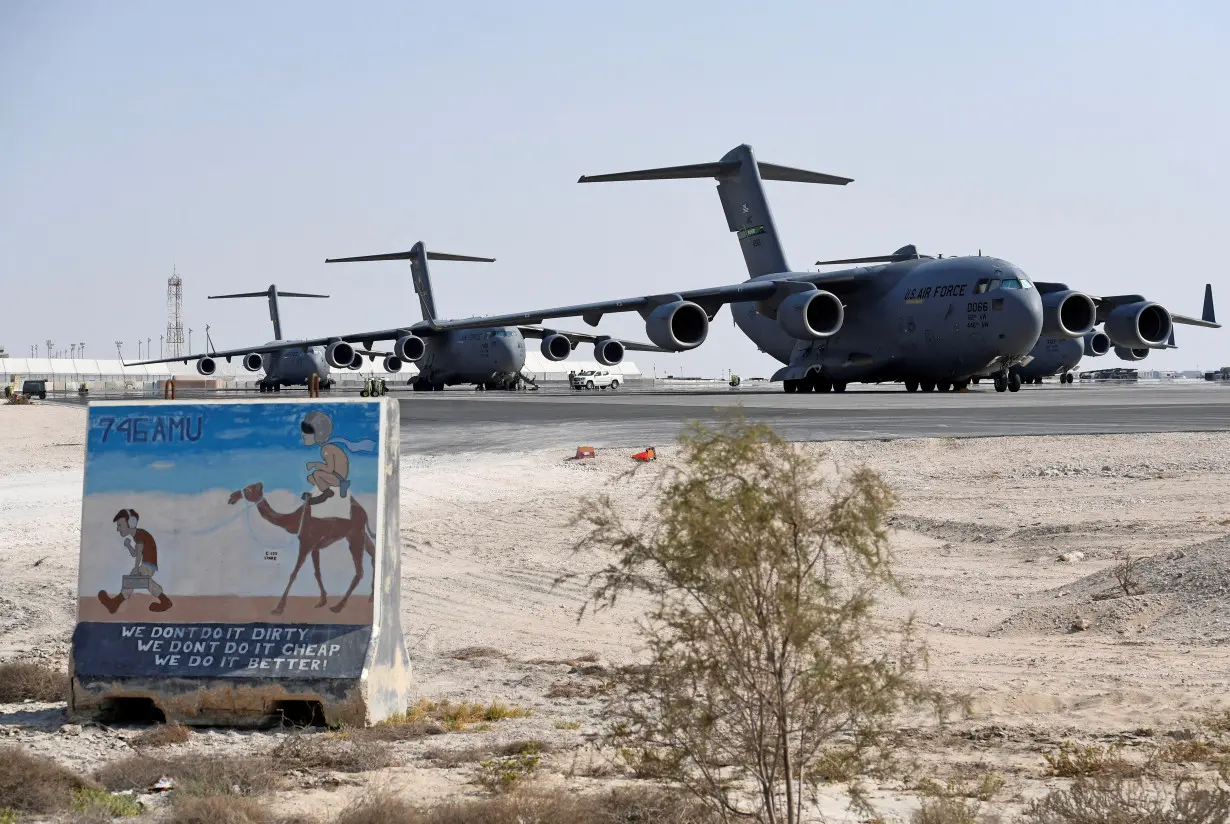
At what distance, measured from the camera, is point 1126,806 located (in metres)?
4.64

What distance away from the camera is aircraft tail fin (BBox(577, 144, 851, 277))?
41.9 meters

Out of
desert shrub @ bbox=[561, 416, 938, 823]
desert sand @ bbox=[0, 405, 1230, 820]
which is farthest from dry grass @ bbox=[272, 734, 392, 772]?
desert shrub @ bbox=[561, 416, 938, 823]

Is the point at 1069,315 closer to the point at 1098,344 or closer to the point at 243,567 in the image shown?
the point at 1098,344

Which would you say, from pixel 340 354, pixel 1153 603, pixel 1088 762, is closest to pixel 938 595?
pixel 1153 603

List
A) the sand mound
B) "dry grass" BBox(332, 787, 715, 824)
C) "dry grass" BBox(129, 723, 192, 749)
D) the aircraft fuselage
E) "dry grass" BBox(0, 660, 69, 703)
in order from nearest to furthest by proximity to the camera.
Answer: "dry grass" BBox(332, 787, 715, 824)
"dry grass" BBox(129, 723, 192, 749)
"dry grass" BBox(0, 660, 69, 703)
the sand mound
the aircraft fuselage

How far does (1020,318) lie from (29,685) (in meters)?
29.1

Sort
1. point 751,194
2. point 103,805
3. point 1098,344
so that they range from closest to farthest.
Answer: point 103,805 → point 751,194 → point 1098,344

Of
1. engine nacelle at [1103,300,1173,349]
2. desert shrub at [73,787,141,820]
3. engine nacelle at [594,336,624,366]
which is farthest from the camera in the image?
engine nacelle at [594,336,624,366]

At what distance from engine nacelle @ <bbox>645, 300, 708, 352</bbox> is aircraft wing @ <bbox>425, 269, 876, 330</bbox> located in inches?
23.4

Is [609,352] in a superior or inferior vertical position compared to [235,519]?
superior

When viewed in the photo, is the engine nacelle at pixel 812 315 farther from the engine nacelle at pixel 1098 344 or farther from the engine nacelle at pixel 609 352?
the engine nacelle at pixel 1098 344

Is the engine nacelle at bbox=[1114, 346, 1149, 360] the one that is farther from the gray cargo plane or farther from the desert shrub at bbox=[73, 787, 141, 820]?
the desert shrub at bbox=[73, 787, 141, 820]

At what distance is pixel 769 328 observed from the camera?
1640 inches

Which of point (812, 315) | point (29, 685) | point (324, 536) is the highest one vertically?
point (812, 315)
